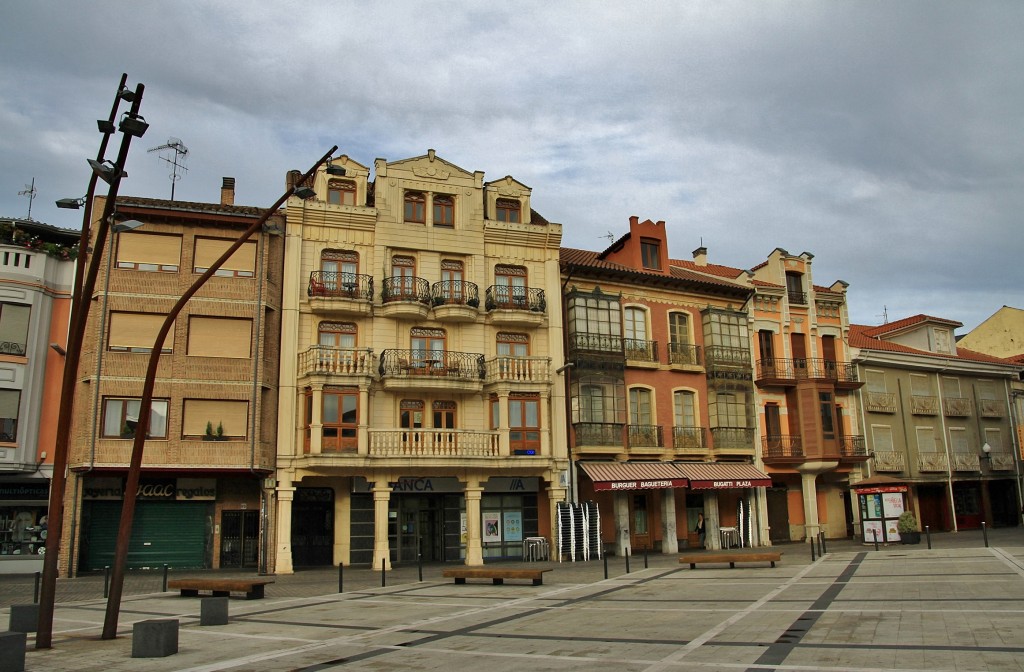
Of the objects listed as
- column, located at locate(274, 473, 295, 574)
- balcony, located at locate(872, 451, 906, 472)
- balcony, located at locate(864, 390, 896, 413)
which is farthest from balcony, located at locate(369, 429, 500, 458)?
balcony, located at locate(872, 451, 906, 472)

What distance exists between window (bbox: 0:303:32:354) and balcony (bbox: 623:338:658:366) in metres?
21.5

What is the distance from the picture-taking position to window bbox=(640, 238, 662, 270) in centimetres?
3673

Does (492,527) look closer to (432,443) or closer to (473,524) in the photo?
(473,524)

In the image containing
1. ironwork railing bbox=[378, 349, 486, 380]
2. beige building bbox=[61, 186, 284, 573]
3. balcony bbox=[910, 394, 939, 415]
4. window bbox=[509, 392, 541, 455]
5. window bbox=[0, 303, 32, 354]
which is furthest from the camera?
balcony bbox=[910, 394, 939, 415]

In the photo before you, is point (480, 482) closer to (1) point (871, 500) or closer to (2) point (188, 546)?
(2) point (188, 546)

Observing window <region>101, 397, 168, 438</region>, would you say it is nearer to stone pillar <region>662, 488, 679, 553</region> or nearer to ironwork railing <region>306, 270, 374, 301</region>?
ironwork railing <region>306, 270, 374, 301</region>

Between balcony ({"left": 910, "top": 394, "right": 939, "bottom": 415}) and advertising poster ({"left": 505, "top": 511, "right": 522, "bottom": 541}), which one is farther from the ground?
balcony ({"left": 910, "top": 394, "right": 939, "bottom": 415})

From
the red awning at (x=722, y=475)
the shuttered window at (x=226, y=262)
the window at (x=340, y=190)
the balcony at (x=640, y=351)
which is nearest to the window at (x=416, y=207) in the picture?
the window at (x=340, y=190)

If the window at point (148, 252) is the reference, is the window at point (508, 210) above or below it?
above

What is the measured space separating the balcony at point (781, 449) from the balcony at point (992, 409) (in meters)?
14.0

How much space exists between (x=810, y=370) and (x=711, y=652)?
96.1ft

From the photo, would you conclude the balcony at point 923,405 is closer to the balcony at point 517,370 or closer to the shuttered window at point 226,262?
the balcony at point 517,370

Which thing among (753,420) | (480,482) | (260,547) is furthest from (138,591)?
(753,420)

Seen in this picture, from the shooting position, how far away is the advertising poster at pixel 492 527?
31542 millimetres
